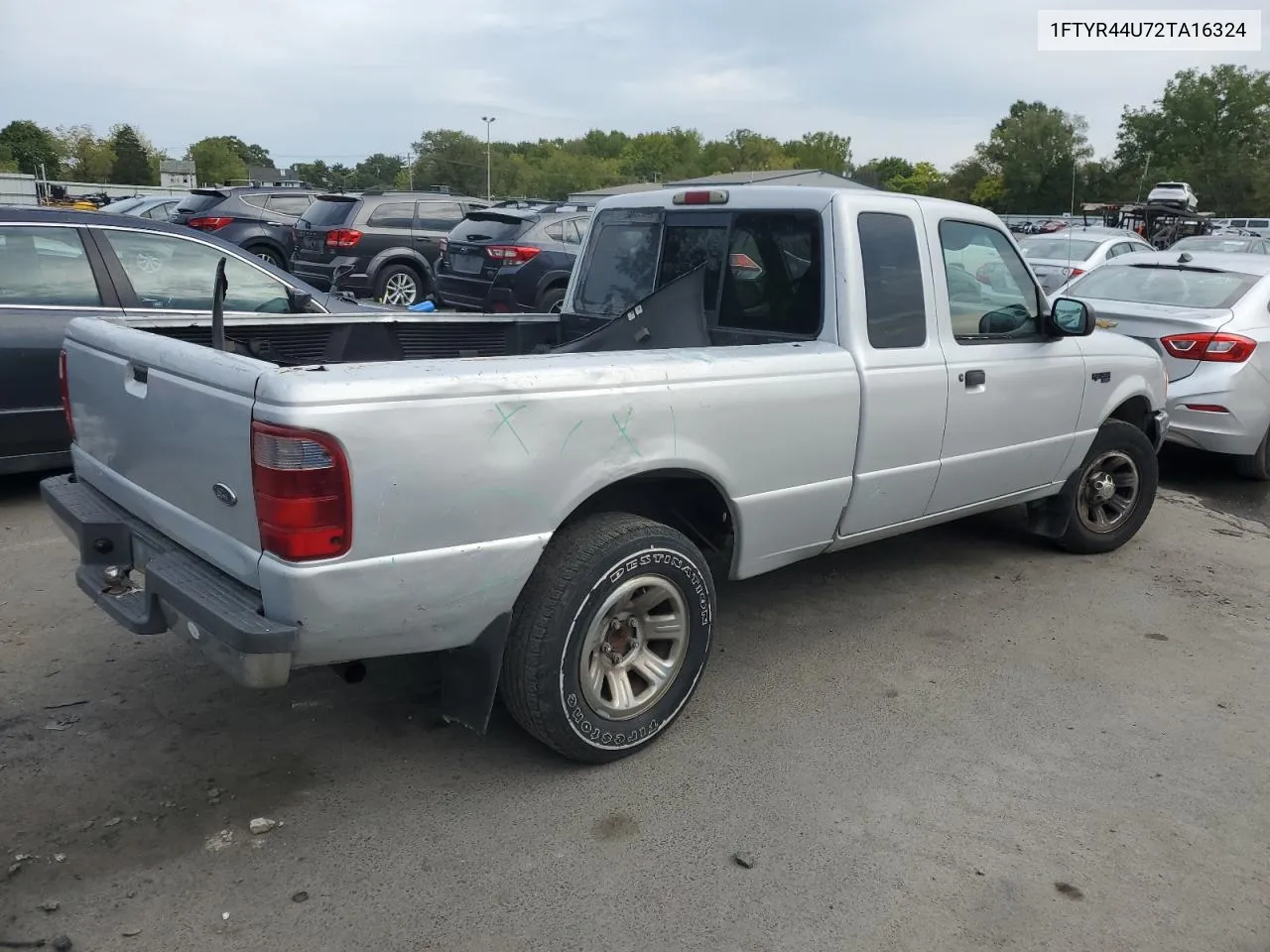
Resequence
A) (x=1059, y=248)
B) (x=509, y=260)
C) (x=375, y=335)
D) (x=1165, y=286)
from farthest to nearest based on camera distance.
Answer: (x=1059, y=248) → (x=509, y=260) → (x=1165, y=286) → (x=375, y=335)

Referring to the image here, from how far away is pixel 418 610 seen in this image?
2836 millimetres

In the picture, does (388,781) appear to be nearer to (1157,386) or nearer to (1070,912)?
(1070,912)

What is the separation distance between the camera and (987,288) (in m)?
4.67

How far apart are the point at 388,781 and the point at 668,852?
0.96 m

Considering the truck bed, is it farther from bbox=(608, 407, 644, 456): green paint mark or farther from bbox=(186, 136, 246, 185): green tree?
bbox=(186, 136, 246, 185): green tree

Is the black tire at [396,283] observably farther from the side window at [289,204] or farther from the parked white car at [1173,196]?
the parked white car at [1173,196]

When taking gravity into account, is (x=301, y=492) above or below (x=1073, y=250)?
below

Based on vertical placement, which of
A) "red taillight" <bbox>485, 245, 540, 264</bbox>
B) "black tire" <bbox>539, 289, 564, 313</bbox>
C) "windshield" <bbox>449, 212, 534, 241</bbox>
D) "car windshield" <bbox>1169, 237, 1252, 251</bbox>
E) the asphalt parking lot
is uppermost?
"car windshield" <bbox>1169, 237, 1252, 251</bbox>

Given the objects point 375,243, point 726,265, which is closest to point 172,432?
point 726,265

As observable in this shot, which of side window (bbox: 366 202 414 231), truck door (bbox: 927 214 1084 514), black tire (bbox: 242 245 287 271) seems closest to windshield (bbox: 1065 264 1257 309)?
truck door (bbox: 927 214 1084 514)

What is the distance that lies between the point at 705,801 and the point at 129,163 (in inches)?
3780

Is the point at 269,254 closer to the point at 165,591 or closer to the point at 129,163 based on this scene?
the point at 165,591

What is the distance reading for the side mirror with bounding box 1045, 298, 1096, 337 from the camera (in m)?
4.83

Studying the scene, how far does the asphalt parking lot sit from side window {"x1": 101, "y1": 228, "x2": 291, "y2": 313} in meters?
2.28
